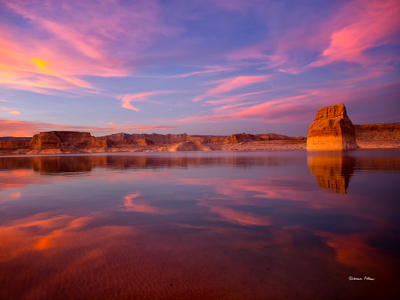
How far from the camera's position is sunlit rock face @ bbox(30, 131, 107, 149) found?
10088 cm

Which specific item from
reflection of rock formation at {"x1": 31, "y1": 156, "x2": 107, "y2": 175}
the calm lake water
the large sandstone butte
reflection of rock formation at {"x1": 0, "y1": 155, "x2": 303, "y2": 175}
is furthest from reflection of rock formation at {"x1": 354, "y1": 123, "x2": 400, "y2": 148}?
the calm lake water

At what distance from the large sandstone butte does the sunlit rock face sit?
9337 cm

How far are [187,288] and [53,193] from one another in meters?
7.74

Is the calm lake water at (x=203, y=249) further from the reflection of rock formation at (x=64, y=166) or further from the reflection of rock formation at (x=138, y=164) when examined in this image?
the reflection of rock formation at (x=138, y=164)

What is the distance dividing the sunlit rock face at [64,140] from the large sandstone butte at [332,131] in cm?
9337

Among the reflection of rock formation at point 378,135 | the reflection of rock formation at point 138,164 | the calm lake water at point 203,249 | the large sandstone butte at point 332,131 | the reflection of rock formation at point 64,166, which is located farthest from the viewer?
the reflection of rock formation at point 378,135

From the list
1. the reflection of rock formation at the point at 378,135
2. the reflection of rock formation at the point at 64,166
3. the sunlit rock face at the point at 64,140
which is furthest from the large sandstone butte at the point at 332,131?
the sunlit rock face at the point at 64,140

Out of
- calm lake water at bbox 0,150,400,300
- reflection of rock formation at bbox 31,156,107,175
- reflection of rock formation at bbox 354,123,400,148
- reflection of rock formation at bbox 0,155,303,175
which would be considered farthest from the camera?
reflection of rock formation at bbox 354,123,400,148

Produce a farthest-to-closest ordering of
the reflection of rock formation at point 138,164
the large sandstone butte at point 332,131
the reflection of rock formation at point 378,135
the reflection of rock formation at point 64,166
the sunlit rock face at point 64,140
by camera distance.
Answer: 1. the sunlit rock face at point 64,140
2. the reflection of rock formation at point 378,135
3. the large sandstone butte at point 332,131
4. the reflection of rock formation at point 138,164
5. the reflection of rock formation at point 64,166

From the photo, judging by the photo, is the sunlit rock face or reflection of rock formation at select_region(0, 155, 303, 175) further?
the sunlit rock face

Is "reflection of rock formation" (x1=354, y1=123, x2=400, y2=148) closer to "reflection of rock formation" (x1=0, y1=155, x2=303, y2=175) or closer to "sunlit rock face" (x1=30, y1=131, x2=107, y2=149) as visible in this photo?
"reflection of rock formation" (x1=0, y1=155, x2=303, y2=175)

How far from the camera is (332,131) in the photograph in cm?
6006

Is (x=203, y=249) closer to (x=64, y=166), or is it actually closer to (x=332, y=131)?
(x=64, y=166)

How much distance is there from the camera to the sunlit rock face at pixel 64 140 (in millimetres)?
100875
